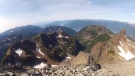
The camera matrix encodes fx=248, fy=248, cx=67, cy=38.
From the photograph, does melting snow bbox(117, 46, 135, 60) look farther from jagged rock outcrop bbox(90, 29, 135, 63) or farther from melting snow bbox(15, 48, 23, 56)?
melting snow bbox(15, 48, 23, 56)

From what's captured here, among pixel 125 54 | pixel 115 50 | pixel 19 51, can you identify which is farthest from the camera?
pixel 19 51

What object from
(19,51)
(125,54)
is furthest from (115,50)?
(19,51)

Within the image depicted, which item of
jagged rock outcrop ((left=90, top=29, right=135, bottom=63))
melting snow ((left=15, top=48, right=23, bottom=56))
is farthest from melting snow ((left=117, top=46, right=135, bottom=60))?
melting snow ((left=15, top=48, right=23, bottom=56))

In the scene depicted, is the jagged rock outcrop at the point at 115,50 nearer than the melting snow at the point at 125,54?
Yes

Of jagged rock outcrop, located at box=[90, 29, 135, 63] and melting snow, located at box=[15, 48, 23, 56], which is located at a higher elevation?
jagged rock outcrop, located at box=[90, 29, 135, 63]

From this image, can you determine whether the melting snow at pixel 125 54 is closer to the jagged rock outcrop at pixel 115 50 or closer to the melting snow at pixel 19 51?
the jagged rock outcrop at pixel 115 50

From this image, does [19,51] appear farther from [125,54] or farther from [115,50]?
[125,54]

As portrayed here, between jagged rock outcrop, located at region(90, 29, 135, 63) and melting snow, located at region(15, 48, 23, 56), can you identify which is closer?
jagged rock outcrop, located at region(90, 29, 135, 63)

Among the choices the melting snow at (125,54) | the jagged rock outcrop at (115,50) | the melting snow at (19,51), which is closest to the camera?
the jagged rock outcrop at (115,50)

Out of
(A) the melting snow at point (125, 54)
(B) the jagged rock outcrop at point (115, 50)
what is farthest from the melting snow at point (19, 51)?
(A) the melting snow at point (125, 54)
